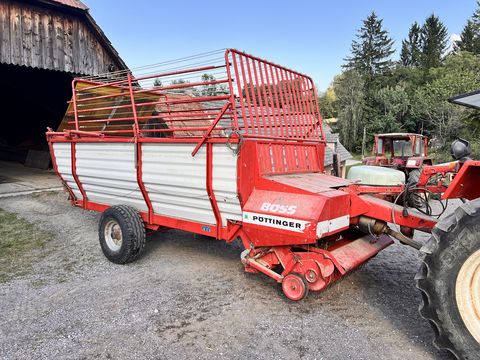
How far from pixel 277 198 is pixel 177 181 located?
125cm

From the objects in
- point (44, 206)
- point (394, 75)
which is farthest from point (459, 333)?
point (394, 75)

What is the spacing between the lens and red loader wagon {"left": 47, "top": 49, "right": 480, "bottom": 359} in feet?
8.11

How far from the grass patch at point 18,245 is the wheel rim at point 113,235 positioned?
39.5 inches

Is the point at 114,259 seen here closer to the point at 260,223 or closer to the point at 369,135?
the point at 260,223

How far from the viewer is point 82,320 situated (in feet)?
10.7

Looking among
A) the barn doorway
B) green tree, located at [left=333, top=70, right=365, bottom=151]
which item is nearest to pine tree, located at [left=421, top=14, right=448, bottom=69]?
green tree, located at [left=333, top=70, right=365, bottom=151]

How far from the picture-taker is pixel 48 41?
8727mm

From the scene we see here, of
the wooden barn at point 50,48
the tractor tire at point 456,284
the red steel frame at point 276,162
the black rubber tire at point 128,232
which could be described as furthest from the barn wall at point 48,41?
the tractor tire at point 456,284

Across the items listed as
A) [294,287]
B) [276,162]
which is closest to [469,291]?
[294,287]

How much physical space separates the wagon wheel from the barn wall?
321 inches

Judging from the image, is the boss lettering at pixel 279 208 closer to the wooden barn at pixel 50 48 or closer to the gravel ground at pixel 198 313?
the gravel ground at pixel 198 313

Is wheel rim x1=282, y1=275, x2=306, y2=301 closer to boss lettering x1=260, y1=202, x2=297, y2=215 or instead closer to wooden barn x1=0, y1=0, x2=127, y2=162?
boss lettering x1=260, y1=202, x2=297, y2=215

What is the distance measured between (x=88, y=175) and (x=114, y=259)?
4.32ft

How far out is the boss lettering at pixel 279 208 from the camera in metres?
3.25
